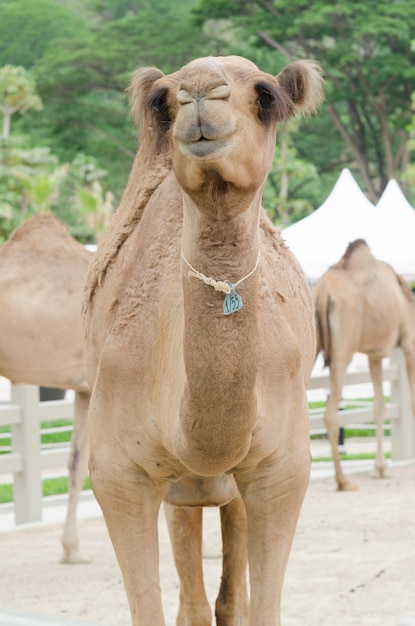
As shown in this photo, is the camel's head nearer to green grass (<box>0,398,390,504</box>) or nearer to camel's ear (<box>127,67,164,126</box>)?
camel's ear (<box>127,67,164,126</box>)

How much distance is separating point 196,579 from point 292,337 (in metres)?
1.34

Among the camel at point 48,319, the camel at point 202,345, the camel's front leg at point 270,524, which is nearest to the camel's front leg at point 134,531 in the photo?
the camel at point 202,345

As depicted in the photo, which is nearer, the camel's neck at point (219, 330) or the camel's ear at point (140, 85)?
the camel's neck at point (219, 330)

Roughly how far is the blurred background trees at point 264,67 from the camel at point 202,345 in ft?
72.2

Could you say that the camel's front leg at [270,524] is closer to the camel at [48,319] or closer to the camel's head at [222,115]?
the camel's head at [222,115]

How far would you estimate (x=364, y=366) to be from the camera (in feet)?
74.4

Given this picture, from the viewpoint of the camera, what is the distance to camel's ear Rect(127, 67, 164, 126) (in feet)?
10.7

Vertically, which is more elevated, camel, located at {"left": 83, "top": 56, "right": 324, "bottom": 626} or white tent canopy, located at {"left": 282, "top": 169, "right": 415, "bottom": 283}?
white tent canopy, located at {"left": 282, "top": 169, "right": 415, "bottom": 283}

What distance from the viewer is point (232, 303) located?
9.50ft

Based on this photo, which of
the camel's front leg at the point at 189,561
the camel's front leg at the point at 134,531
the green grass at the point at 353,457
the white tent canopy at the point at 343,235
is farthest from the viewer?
the green grass at the point at 353,457

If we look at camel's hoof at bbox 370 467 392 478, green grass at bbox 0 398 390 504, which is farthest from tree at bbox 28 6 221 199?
camel's hoof at bbox 370 467 392 478

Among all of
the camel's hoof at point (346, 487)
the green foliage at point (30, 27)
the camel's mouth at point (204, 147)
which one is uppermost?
the green foliage at point (30, 27)

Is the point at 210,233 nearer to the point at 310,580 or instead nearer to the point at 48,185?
the point at 310,580

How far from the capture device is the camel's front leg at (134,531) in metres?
3.56
